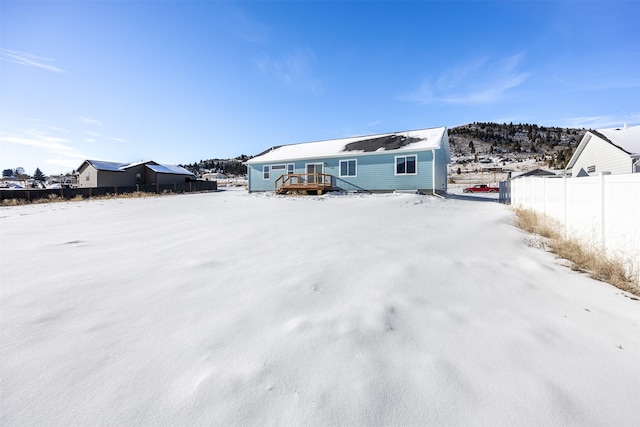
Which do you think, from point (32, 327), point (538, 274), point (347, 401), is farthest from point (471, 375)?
point (32, 327)

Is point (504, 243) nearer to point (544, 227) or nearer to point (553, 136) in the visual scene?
point (544, 227)

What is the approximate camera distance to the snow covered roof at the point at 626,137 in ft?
50.2

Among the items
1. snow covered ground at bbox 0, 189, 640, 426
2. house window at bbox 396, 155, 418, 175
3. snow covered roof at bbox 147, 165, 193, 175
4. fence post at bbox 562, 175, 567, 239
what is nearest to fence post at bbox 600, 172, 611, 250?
snow covered ground at bbox 0, 189, 640, 426

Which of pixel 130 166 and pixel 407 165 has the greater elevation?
pixel 130 166

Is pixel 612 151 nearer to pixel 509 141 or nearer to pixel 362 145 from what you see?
pixel 362 145

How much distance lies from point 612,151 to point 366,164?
14393 millimetres

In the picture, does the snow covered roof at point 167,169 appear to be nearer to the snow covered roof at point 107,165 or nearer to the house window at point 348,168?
the snow covered roof at point 107,165

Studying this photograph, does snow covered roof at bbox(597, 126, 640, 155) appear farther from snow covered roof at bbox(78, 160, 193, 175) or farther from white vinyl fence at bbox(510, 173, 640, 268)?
snow covered roof at bbox(78, 160, 193, 175)

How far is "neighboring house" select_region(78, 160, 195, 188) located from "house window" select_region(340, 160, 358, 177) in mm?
28443

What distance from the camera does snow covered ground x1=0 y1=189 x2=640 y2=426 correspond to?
166 cm

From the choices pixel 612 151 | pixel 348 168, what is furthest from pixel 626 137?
pixel 348 168

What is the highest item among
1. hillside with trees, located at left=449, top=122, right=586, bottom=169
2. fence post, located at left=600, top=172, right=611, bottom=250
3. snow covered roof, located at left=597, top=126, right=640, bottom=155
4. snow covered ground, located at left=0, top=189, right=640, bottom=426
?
hillside with trees, located at left=449, top=122, right=586, bottom=169

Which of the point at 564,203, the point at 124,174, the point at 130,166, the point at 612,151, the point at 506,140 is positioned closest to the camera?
the point at 564,203

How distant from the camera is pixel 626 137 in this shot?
1653 centimetres
